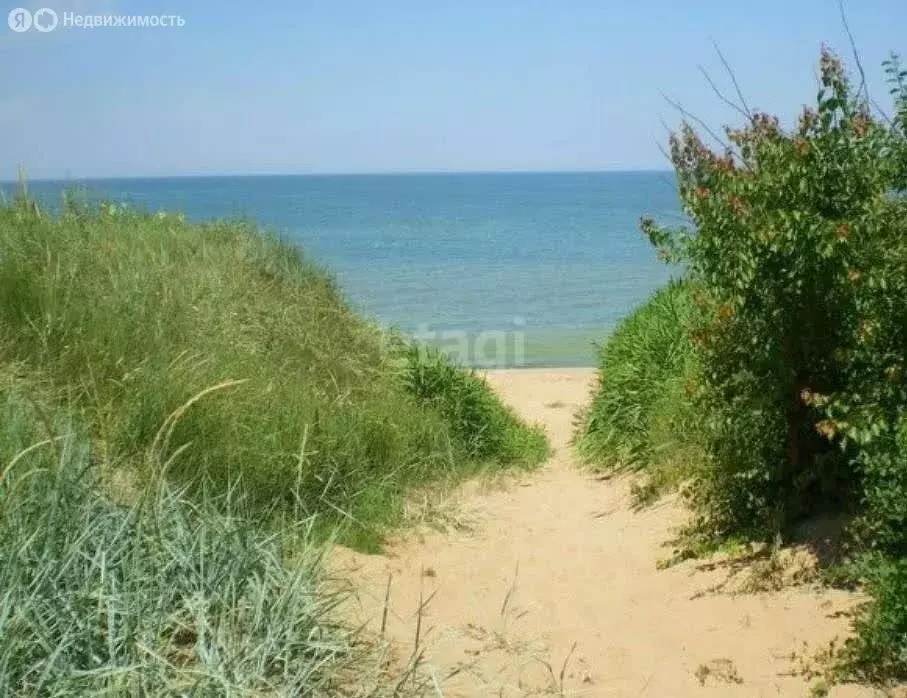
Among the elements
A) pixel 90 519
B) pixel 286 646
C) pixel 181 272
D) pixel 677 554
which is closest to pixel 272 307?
pixel 181 272

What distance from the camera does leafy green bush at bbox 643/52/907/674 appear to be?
5012 millimetres

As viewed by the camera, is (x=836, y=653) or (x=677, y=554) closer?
(x=836, y=653)

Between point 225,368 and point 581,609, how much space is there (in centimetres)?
299

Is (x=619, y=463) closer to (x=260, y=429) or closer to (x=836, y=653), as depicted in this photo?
(x=260, y=429)

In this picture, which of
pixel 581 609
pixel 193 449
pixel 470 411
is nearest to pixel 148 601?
pixel 193 449

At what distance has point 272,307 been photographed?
9680 mm

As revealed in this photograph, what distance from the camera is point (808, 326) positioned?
235 inches

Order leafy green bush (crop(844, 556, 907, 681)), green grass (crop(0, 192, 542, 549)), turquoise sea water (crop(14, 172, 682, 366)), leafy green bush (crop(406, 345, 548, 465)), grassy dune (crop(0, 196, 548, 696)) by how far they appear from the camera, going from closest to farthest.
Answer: grassy dune (crop(0, 196, 548, 696))
leafy green bush (crop(844, 556, 907, 681))
green grass (crop(0, 192, 542, 549))
leafy green bush (crop(406, 345, 548, 465))
turquoise sea water (crop(14, 172, 682, 366))

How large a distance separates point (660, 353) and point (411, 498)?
249 cm

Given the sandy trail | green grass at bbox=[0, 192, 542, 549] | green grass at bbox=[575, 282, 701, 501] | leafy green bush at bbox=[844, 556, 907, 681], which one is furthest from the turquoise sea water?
leafy green bush at bbox=[844, 556, 907, 681]

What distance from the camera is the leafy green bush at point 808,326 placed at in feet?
16.4

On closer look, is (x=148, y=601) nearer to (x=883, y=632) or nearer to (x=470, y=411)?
(x=883, y=632)

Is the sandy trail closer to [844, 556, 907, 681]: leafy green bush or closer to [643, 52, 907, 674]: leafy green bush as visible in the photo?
[844, 556, 907, 681]: leafy green bush

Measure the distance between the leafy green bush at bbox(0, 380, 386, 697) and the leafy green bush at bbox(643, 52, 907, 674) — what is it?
2.33 metres
